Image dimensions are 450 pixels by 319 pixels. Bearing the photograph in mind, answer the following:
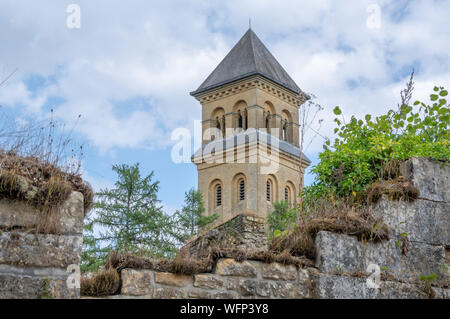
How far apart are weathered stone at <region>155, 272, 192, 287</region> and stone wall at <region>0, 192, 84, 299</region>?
674 mm

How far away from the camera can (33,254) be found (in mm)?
4086

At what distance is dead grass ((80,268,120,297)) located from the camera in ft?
14.2

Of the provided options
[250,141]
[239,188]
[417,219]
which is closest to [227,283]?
[417,219]

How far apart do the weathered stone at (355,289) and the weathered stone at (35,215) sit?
2.22m

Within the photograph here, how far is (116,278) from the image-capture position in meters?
4.41

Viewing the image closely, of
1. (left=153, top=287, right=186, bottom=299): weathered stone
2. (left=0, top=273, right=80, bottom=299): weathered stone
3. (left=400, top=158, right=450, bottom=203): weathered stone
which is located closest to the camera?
(left=0, top=273, right=80, bottom=299): weathered stone

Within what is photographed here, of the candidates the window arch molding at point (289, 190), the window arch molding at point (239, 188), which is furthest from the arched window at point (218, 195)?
the window arch molding at point (289, 190)

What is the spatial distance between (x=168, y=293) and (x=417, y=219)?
2772 millimetres

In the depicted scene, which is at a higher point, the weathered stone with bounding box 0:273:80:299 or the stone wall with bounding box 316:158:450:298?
the stone wall with bounding box 316:158:450:298

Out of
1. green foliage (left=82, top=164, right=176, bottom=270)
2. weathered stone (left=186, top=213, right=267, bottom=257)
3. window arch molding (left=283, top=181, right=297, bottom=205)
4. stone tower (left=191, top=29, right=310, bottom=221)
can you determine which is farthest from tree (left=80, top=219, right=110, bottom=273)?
window arch molding (left=283, top=181, right=297, bottom=205)

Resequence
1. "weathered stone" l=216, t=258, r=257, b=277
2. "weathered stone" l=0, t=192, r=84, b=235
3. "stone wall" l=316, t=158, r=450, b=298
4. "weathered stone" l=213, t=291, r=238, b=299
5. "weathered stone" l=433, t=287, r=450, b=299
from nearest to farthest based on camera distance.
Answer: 1. "weathered stone" l=0, t=192, r=84, b=235
2. "weathered stone" l=213, t=291, r=238, b=299
3. "weathered stone" l=216, t=258, r=257, b=277
4. "stone wall" l=316, t=158, r=450, b=298
5. "weathered stone" l=433, t=287, r=450, b=299

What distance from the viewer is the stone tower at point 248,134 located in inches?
2363

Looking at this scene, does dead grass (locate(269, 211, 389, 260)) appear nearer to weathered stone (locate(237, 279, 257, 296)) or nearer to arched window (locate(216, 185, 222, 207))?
weathered stone (locate(237, 279, 257, 296))
